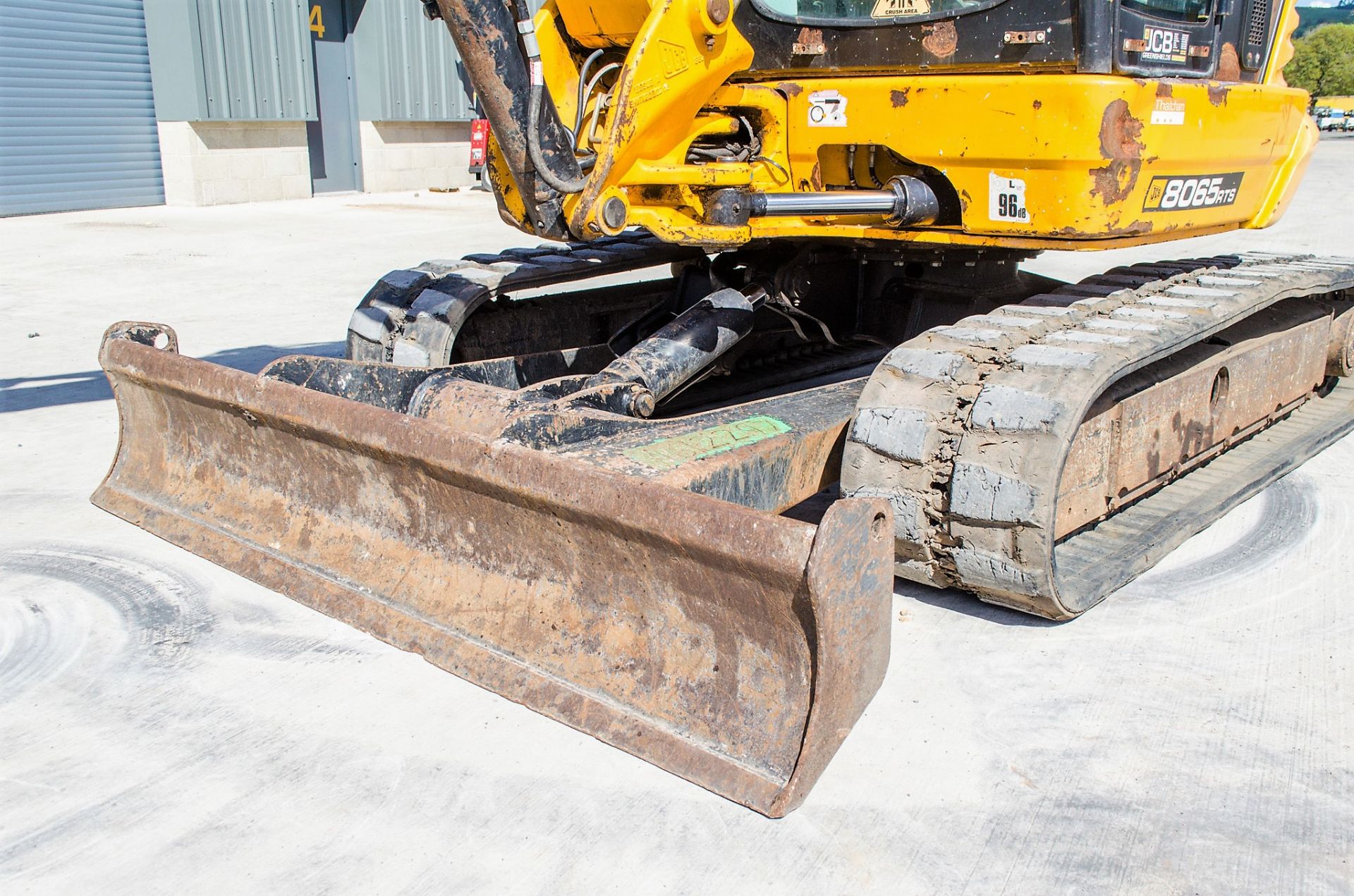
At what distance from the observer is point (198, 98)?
15.7 meters

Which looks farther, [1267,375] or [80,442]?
[80,442]

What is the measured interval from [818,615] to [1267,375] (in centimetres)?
338

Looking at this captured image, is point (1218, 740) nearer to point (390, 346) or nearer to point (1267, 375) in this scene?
point (1267, 375)

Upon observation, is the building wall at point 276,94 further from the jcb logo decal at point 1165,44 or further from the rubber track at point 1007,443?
the rubber track at point 1007,443

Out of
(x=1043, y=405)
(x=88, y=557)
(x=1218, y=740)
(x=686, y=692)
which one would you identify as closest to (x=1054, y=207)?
(x=1043, y=405)

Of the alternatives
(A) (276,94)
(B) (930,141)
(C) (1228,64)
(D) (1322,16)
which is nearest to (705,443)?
(B) (930,141)

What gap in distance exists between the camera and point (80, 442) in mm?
5371

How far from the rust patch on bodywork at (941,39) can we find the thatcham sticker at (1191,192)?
0.80 m

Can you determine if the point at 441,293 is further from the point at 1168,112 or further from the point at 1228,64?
the point at 1228,64

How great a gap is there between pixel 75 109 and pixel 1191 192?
15095mm

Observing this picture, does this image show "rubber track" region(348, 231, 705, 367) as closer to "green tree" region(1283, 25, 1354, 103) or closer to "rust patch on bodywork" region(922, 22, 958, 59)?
"rust patch on bodywork" region(922, 22, 958, 59)

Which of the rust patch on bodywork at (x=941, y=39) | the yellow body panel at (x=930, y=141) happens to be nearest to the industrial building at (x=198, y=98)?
the yellow body panel at (x=930, y=141)

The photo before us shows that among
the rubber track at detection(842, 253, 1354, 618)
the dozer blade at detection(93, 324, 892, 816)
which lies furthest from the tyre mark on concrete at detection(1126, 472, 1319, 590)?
the dozer blade at detection(93, 324, 892, 816)

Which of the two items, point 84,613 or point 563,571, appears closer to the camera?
point 563,571
